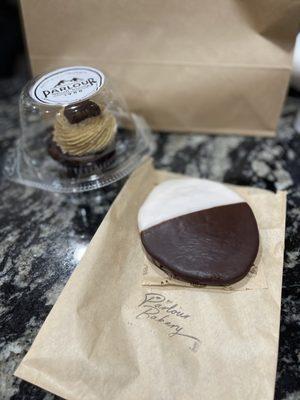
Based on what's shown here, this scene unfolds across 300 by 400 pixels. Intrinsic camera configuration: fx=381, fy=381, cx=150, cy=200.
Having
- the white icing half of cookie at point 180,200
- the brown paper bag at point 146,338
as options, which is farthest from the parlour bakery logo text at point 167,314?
the white icing half of cookie at point 180,200

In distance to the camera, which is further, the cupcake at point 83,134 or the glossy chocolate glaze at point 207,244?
the cupcake at point 83,134

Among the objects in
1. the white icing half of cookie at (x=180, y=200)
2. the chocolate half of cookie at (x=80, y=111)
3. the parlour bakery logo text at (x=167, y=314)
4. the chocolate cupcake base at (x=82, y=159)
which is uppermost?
the chocolate half of cookie at (x=80, y=111)

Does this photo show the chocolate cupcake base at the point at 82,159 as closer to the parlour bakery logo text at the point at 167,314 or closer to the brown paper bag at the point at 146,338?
the brown paper bag at the point at 146,338

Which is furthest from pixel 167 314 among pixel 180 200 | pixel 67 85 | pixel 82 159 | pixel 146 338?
pixel 67 85

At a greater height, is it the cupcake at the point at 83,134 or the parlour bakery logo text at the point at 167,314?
the cupcake at the point at 83,134

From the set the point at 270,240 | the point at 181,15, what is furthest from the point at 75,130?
the point at 270,240
